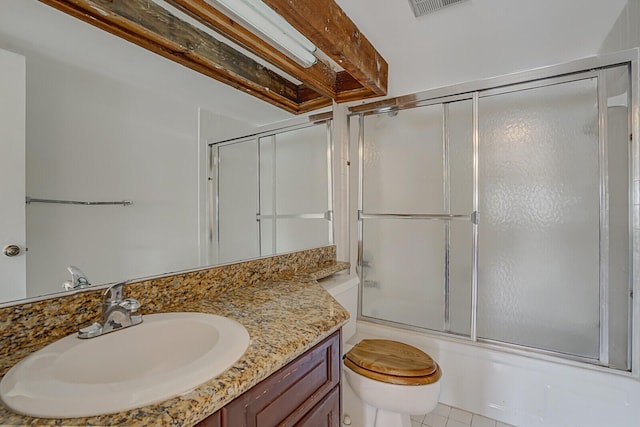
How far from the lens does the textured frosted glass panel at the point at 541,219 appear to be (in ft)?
5.22

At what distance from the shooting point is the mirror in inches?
29.9

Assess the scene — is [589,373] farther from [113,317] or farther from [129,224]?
[129,224]

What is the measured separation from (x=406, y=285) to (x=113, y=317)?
70.9 inches

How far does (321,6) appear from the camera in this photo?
4.24 ft

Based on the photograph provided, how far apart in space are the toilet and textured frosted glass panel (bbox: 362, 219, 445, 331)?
586 millimetres

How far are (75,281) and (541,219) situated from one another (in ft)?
7.27

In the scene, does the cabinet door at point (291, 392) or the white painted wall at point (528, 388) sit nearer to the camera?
the cabinet door at point (291, 392)

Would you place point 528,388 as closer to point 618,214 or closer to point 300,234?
point 618,214

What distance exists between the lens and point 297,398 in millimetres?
766

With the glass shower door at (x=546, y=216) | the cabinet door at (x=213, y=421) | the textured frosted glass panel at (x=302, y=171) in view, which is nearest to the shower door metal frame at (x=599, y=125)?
the glass shower door at (x=546, y=216)

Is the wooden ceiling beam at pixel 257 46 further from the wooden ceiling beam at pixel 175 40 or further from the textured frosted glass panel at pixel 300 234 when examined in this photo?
the textured frosted glass panel at pixel 300 234

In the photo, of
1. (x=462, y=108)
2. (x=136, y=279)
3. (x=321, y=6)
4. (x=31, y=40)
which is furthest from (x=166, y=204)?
(x=462, y=108)

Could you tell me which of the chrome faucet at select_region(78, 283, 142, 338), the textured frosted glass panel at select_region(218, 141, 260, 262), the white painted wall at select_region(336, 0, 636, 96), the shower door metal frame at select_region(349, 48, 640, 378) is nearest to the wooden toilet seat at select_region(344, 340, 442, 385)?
the shower door metal frame at select_region(349, 48, 640, 378)

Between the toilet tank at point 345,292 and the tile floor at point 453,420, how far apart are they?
60 cm
